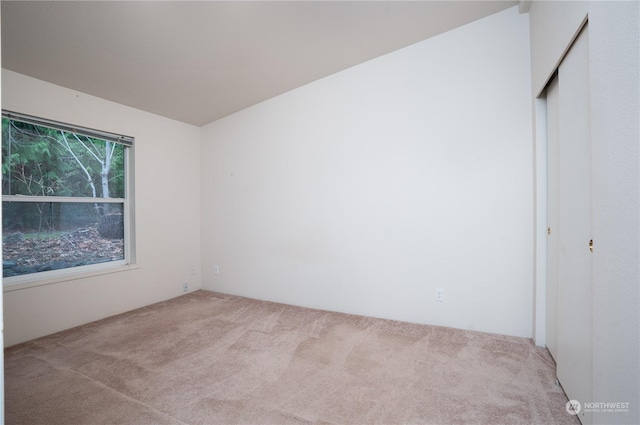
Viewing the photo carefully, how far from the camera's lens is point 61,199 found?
3.03 meters

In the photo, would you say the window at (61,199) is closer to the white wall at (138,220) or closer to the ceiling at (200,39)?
the white wall at (138,220)

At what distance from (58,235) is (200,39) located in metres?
2.40

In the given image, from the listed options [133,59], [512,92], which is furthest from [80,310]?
[512,92]

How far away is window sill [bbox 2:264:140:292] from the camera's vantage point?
2.65 meters

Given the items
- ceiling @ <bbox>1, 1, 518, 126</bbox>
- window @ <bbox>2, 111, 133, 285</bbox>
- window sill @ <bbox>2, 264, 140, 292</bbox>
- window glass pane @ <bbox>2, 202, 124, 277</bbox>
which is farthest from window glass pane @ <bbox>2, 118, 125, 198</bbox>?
window sill @ <bbox>2, 264, 140, 292</bbox>

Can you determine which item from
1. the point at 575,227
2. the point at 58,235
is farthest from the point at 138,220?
the point at 575,227

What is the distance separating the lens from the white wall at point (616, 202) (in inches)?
41.8

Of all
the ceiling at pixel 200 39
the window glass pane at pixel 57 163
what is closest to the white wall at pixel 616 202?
the ceiling at pixel 200 39

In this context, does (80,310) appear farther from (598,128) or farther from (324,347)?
(598,128)

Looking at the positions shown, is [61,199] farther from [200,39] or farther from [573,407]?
[573,407]

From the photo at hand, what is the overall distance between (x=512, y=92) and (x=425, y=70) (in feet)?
2.65

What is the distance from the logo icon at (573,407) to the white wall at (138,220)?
405cm

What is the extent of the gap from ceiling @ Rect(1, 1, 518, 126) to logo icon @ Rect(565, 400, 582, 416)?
9.68 feet

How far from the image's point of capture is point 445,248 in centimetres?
292
